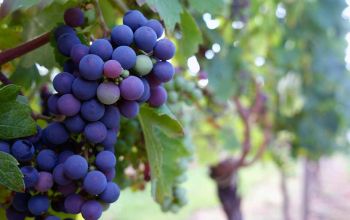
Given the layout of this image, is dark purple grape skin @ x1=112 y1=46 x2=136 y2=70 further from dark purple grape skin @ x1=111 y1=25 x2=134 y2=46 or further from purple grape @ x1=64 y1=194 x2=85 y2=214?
purple grape @ x1=64 y1=194 x2=85 y2=214

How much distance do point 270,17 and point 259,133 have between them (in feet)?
5.20

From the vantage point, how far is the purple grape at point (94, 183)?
566 mm

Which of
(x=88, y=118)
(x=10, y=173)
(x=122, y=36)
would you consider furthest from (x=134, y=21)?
(x=10, y=173)

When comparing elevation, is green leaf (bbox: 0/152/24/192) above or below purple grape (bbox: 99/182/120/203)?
above

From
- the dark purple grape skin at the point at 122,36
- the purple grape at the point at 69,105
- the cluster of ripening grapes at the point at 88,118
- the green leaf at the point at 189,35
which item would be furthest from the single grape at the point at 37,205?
the green leaf at the point at 189,35

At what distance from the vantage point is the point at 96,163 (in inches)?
23.5

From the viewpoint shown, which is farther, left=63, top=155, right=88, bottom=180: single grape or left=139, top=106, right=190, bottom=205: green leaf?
left=139, top=106, right=190, bottom=205: green leaf

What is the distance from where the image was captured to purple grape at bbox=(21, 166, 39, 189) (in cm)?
58

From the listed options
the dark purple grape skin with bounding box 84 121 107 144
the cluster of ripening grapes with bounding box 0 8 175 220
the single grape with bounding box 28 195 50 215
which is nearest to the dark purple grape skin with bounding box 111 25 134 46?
the cluster of ripening grapes with bounding box 0 8 175 220

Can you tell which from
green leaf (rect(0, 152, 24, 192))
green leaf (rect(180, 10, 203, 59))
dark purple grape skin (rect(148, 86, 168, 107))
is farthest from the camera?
green leaf (rect(180, 10, 203, 59))

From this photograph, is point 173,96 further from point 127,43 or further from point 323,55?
point 323,55

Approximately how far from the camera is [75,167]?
0.56m

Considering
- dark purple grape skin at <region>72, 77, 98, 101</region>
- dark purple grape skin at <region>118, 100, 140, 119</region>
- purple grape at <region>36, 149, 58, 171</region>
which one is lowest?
purple grape at <region>36, 149, 58, 171</region>

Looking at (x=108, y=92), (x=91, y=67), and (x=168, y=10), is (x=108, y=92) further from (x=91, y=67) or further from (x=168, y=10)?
(x=168, y=10)
